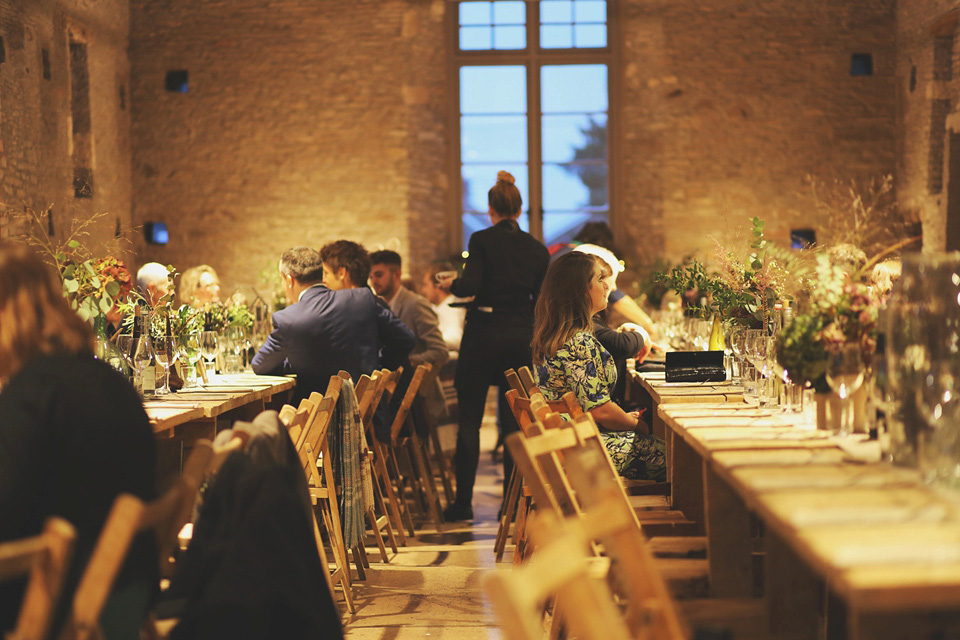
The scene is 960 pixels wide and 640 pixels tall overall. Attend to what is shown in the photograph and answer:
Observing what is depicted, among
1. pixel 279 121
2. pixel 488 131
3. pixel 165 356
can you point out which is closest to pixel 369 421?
pixel 165 356

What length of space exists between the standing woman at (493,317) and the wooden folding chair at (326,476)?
1486 mm

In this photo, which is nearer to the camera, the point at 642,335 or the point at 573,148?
the point at 642,335

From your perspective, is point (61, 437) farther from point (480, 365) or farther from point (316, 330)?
point (480, 365)

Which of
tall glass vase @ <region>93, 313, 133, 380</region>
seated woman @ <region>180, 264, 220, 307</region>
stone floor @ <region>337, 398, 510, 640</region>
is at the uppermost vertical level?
seated woman @ <region>180, 264, 220, 307</region>

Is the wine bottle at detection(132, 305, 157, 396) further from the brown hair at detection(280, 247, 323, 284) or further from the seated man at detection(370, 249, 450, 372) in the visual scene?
the seated man at detection(370, 249, 450, 372)

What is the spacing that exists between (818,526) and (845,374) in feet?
3.66

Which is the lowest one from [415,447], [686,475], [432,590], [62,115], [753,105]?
[432,590]

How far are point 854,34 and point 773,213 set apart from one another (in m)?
1.96

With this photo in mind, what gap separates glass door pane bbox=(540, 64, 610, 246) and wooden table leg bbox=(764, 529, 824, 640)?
8938mm

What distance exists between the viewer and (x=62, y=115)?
936 centimetres

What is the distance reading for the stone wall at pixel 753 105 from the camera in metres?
11.0

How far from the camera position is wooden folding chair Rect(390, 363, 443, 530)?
5.57m

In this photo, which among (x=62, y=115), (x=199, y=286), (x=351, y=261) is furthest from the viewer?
(x=62, y=115)

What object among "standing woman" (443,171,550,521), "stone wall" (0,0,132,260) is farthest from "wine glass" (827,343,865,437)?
"stone wall" (0,0,132,260)
